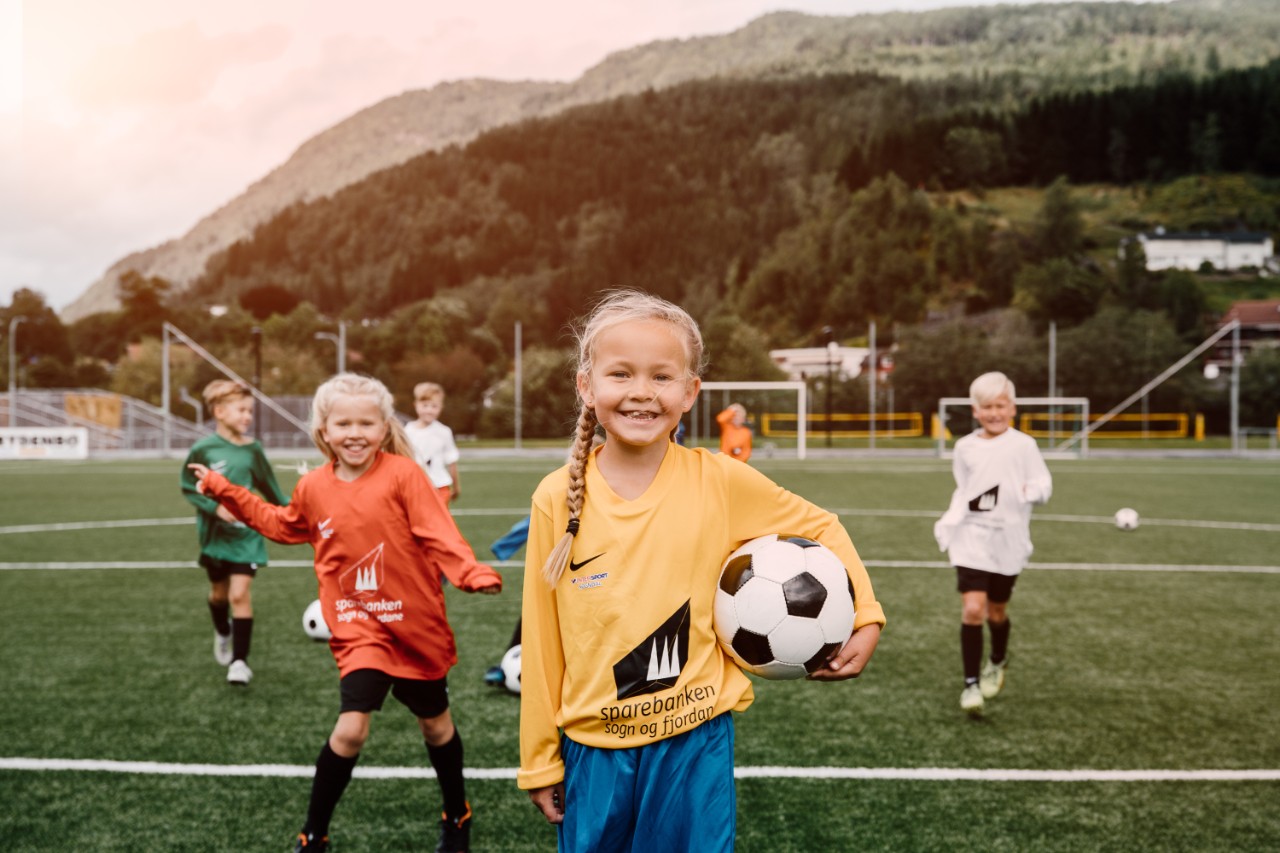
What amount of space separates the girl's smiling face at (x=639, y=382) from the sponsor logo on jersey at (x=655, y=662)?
45cm

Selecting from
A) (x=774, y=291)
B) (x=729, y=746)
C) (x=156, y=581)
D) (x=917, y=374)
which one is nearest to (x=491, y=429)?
(x=917, y=374)

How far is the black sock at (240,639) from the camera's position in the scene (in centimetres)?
625

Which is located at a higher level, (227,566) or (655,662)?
(655,662)

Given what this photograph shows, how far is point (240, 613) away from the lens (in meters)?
6.29

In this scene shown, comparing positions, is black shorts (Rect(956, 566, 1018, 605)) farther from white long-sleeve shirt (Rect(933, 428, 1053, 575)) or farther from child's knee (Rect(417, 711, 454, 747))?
child's knee (Rect(417, 711, 454, 747))

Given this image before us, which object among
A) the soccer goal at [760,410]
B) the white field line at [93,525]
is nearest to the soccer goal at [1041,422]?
the soccer goal at [760,410]

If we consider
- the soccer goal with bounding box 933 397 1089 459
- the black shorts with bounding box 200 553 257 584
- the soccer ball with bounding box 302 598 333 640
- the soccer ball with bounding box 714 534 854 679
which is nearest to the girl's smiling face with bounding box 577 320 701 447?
the soccer ball with bounding box 714 534 854 679

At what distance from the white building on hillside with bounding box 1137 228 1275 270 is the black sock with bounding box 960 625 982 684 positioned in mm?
123094

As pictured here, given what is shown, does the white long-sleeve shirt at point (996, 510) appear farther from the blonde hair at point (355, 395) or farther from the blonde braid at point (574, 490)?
the blonde braid at point (574, 490)

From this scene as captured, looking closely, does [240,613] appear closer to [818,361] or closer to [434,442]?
[434,442]

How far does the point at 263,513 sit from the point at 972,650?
3912mm

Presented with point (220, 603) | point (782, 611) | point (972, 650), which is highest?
point (782, 611)

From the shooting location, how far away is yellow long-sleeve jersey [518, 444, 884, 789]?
2336mm

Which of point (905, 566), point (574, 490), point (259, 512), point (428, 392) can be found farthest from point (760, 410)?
point (574, 490)
